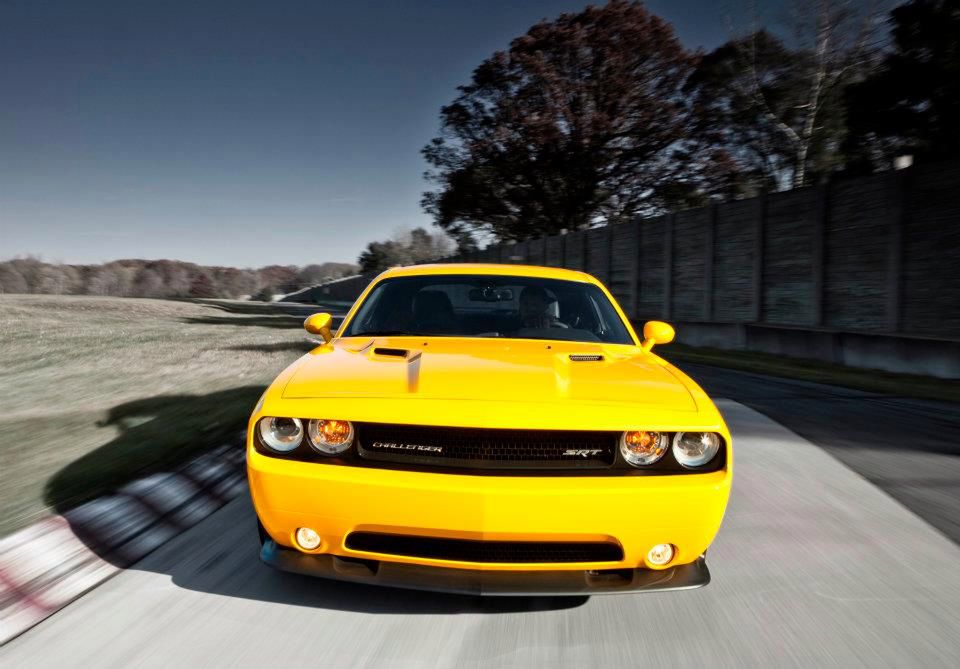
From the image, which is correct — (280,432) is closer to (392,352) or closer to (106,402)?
(392,352)

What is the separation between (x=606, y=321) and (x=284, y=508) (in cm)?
233

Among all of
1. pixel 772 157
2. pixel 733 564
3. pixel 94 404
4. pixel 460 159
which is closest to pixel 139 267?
pixel 460 159

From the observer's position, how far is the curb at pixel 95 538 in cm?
261

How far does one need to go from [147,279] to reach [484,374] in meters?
85.1

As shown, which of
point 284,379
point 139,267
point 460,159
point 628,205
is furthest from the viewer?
point 139,267

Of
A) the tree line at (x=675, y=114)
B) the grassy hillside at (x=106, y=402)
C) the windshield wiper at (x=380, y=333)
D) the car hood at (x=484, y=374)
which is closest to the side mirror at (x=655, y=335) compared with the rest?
the car hood at (x=484, y=374)

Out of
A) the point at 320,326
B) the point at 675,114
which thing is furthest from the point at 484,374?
the point at 675,114

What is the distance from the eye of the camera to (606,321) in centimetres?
421

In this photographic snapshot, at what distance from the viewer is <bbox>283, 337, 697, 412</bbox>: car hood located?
2.63m

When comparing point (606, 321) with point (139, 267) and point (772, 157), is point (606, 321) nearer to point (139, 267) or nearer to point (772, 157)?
point (772, 157)

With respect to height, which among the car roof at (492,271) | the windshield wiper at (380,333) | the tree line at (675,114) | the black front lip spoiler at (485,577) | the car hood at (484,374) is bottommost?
the black front lip spoiler at (485,577)

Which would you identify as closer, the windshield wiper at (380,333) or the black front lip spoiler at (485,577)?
the black front lip spoiler at (485,577)

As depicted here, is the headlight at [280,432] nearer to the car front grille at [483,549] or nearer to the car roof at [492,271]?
the car front grille at [483,549]

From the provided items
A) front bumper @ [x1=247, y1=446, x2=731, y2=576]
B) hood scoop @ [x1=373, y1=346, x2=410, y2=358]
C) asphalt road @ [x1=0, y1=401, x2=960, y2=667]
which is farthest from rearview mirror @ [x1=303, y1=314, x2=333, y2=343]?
front bumper @ [x1=247, y1=446, x2=731, y2=576]
